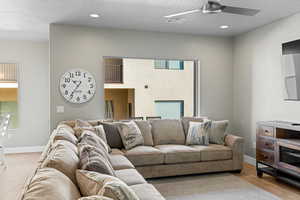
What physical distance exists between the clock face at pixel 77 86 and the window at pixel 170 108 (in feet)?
15.2

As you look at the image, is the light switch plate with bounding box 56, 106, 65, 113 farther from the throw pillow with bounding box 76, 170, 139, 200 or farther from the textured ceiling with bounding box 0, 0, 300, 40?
the throw pillow with bounding box 76, 170, 139, 200

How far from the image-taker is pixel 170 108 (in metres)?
9.41

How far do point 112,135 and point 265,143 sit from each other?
256 centimetres

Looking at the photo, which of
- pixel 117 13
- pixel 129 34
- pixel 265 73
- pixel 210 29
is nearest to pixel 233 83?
pixel 265 73

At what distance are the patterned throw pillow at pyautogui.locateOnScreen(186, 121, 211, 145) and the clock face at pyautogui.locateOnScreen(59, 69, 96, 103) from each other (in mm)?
2044

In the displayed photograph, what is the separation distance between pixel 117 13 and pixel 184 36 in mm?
1843

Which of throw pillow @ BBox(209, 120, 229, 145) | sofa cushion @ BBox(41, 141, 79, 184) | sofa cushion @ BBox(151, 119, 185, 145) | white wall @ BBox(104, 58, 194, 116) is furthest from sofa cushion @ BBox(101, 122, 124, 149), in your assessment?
white wall @ BBox(104, 58, 194, 116)

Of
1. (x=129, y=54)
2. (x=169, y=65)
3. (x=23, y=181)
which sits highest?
(x=169, y=65)

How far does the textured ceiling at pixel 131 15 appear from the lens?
3596 millimetres

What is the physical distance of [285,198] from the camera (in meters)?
3.35

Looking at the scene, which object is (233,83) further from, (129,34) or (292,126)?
(129,34)

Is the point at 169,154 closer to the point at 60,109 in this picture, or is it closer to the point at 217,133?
the point at 217,133

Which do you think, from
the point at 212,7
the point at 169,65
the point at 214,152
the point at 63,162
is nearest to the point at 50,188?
the point at 63,162

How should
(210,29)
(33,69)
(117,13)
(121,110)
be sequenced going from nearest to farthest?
1. (117,13)
2. (210,29)
3. (33,69)
4. (121,110)
